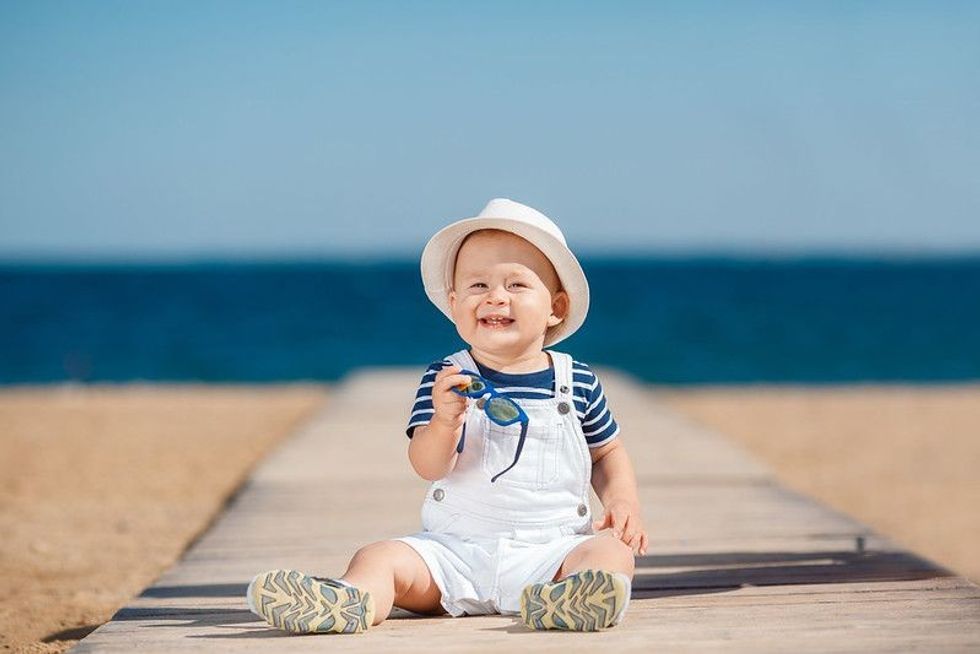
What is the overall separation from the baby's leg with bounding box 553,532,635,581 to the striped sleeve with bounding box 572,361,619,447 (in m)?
0.30

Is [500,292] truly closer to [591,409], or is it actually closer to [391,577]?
[591,409]

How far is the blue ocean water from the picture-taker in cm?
2705

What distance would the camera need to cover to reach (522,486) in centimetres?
351

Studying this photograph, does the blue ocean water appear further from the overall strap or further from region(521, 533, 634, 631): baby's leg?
region(521, 533, 634, 631): baby's leg

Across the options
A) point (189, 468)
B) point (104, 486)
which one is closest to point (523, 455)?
point (104, 486)

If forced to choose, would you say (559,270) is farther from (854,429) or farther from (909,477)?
(854,429)

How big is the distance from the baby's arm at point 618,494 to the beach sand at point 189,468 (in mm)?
1731

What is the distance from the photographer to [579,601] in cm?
326

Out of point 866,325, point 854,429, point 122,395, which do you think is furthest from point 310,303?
point 854,429

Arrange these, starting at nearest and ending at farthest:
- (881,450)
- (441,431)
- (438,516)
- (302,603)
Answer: (302,603) < (441,431) < (438,516) < (881,450)

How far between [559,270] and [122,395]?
1199 centimetres

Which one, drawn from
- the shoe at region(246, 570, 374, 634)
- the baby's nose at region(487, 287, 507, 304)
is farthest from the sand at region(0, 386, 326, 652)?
the baby's nose at region(487, 287, 507, 304)

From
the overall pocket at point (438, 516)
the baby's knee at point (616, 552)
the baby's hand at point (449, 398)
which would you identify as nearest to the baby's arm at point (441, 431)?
the baby's hand at point (449, 398)

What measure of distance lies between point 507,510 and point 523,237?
28.8 inches
